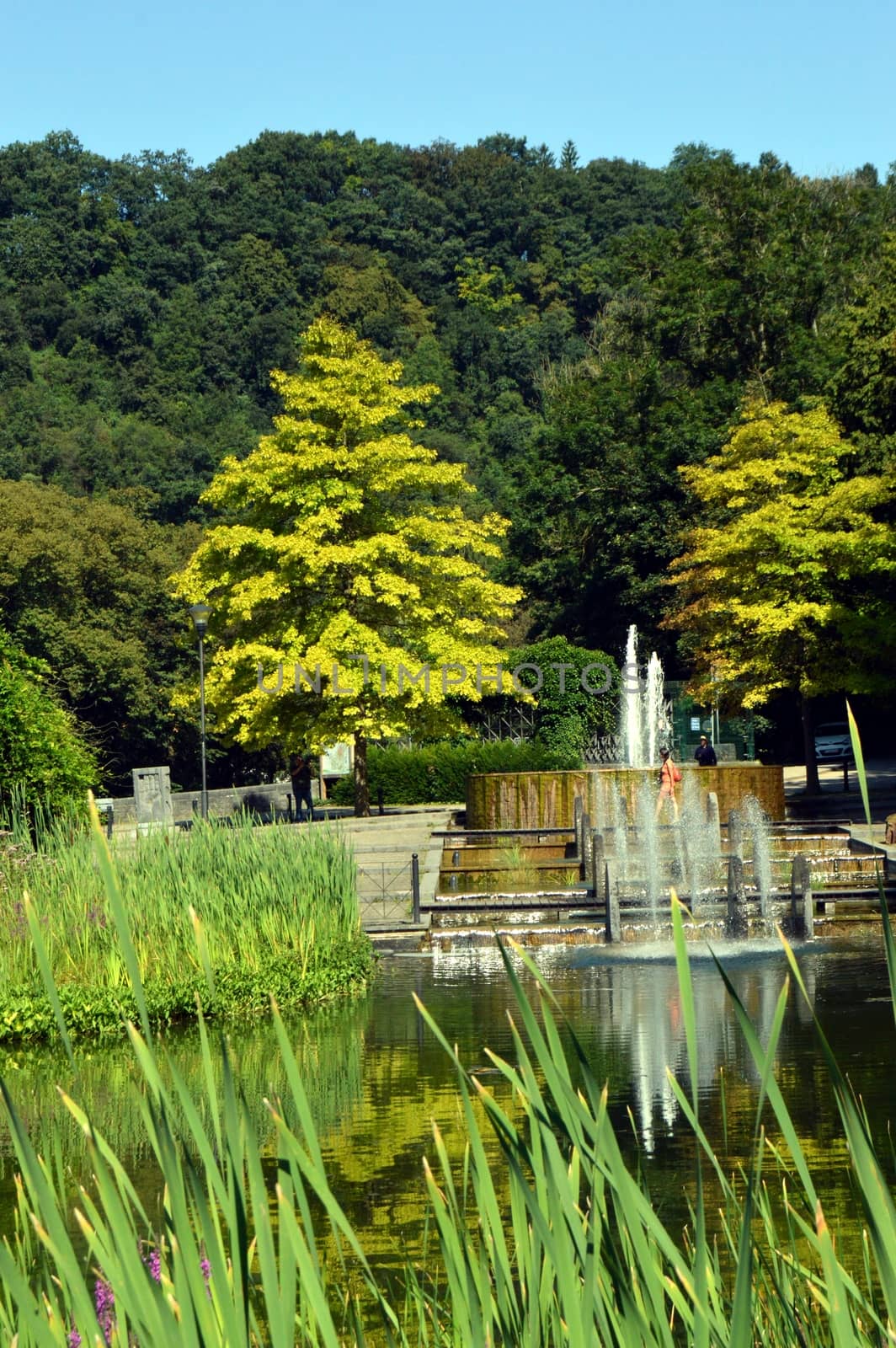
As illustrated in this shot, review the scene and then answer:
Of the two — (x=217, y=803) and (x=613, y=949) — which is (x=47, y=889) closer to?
(x=613, y=949)

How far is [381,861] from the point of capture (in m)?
27.3

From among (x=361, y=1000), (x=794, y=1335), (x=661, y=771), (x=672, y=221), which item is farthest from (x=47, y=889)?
(x=672, y=221)

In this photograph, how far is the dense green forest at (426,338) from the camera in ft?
169

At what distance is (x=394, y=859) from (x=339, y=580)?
11289mm

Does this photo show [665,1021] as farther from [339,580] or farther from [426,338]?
[426,338]

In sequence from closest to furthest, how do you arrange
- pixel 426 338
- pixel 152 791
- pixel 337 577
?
1. pixel 337 577
2. pixel 152 791
3. pixel 426 338

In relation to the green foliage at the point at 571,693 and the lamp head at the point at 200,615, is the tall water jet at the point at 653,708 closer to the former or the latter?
the green foliage at the point at 571,693

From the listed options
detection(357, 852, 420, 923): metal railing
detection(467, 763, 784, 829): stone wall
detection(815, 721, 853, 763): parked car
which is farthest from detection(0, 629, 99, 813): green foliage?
detection(815, 721, 853, 763): parked car

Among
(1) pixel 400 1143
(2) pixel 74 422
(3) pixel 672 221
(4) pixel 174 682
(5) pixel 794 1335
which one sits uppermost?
(3) pixel 672 221

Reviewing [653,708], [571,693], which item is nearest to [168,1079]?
[653,708]

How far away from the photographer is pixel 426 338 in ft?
352

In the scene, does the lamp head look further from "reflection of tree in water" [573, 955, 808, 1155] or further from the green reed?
the green reed

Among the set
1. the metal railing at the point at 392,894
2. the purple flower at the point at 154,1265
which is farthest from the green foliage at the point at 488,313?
the purple flower at the point at 154,1265

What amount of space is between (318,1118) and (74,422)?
3297 inches
